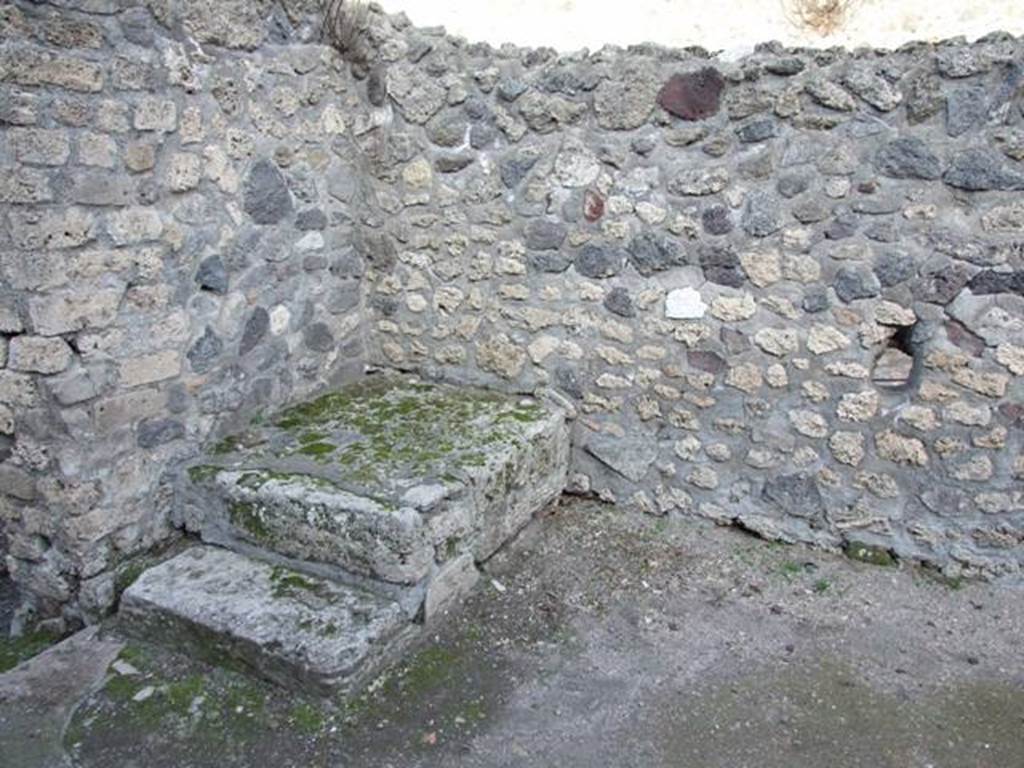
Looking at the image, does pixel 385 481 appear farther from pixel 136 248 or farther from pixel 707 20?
pixel 707 20

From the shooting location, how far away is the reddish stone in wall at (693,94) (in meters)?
3.24

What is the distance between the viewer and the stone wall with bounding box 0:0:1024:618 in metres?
2.80

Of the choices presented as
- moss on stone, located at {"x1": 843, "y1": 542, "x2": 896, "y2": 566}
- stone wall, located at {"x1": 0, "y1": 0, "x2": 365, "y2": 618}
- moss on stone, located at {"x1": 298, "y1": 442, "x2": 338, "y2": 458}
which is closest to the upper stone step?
moss on stone, located at {"x1": 298, "y1": 442, "x2": 338, "y2": 458}

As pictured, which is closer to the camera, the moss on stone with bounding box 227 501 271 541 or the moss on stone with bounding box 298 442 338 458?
the moss on stone with bounding box 227 501 271 541

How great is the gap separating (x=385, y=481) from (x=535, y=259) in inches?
46.8

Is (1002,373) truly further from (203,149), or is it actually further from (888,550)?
(203,149)

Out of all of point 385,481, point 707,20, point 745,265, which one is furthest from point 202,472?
point 707,20

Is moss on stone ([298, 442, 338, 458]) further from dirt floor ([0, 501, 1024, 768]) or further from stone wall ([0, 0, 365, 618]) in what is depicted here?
dirt floor ([0, 501, 1024, 768])

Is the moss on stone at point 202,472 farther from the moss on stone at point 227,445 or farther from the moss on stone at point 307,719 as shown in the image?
the moss on stone at point 307,719

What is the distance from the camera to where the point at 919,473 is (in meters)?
3.27

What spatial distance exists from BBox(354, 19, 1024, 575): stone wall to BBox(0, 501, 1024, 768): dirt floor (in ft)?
1.26

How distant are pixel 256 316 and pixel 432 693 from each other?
164cm

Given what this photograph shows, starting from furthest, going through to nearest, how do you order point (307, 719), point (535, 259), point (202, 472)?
1. point (535, 259)
2. point (202, 472)
3. point (307, 719)

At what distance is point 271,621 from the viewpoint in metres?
2.72
